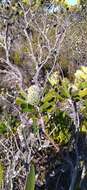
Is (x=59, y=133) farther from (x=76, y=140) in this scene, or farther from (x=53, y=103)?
(x=53, y=103)

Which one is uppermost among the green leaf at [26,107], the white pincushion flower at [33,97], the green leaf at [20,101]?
the white pincushion flower at [33,97]

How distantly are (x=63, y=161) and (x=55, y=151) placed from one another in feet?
0.16

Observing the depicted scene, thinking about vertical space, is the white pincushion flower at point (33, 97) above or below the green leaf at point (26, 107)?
above

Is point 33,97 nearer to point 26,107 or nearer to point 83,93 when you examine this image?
point 26,107

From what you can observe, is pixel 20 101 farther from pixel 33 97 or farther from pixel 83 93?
pixel 83 93

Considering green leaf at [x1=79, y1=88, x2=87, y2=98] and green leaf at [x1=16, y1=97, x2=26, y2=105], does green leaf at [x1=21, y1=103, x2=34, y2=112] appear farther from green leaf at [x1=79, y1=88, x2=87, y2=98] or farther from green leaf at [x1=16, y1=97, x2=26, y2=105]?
green leaf at [x1=79, y1=88, x2=87, y2=98]

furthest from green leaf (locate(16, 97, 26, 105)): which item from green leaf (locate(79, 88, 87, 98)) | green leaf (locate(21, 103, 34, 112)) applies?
green leaf (locate(79, 88, 87, 98))

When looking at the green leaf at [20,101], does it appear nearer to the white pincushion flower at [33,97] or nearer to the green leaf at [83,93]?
the white pincushion flower at [33,97]

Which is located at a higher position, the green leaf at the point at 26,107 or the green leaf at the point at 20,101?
the green leaf at the point at 20,101

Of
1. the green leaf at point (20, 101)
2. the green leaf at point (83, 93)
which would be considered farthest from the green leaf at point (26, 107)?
the green leaf at point (83, 93)

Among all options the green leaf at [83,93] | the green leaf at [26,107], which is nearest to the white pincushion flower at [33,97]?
the green leaf at [26,107]

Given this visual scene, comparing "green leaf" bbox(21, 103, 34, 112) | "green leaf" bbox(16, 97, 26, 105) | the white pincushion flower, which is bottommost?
"green leaf" bbox(21, 103, 34, 112)

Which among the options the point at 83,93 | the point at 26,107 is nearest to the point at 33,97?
the point at 26,107

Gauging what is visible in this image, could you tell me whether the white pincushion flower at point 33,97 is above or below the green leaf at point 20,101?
above
